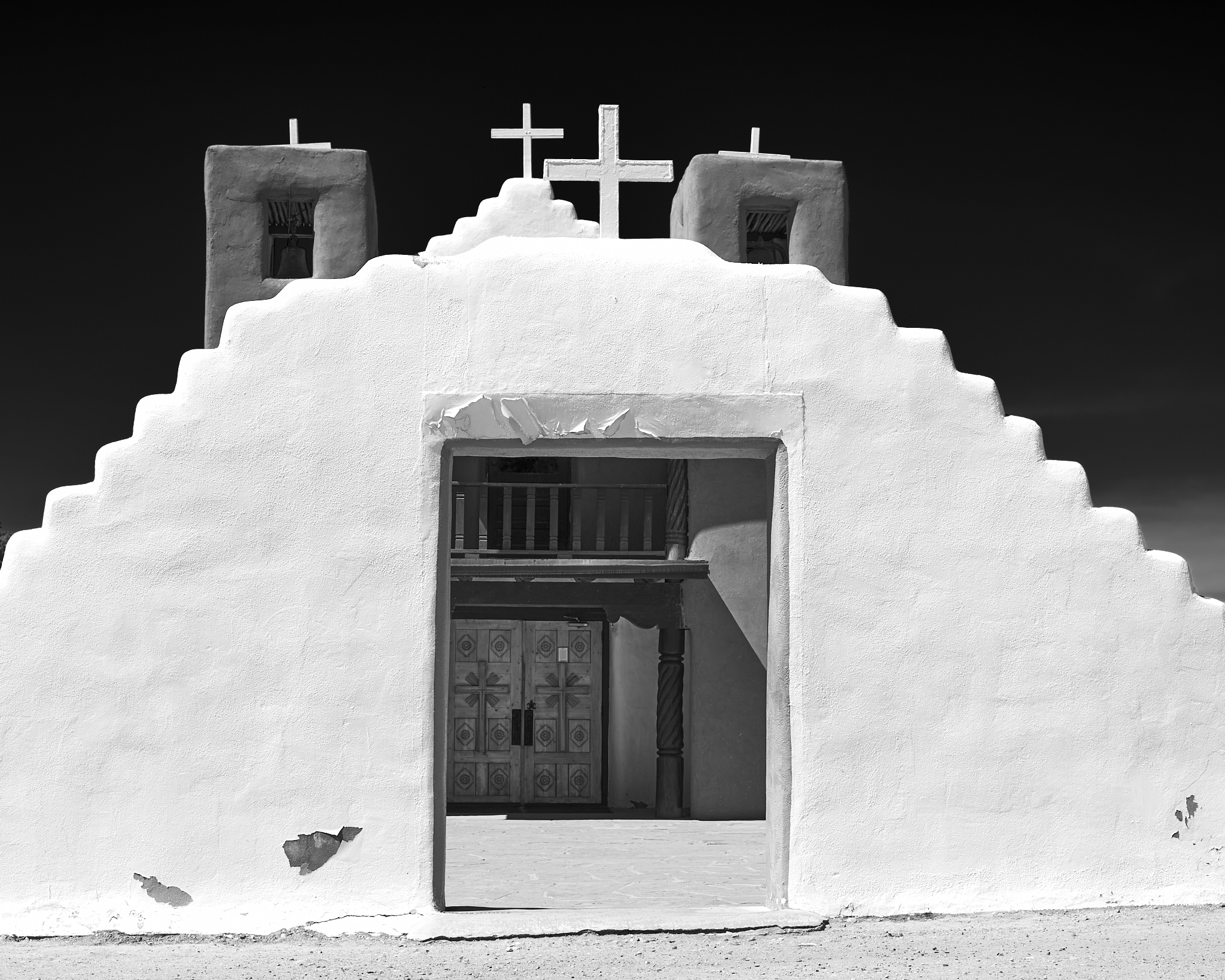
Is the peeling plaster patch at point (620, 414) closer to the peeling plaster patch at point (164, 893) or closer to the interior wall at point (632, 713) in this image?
the peeling plaster patch at point (164, 893)

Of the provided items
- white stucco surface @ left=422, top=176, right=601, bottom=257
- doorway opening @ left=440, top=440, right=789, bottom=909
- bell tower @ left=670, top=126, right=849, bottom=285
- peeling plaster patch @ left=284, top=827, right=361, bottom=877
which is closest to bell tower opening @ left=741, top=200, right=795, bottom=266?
bell tower @ left=670, top=126, right=849, bottom=285

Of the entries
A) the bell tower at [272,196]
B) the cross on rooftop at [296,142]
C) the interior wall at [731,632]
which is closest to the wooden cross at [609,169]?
the bell tower at [272,196]

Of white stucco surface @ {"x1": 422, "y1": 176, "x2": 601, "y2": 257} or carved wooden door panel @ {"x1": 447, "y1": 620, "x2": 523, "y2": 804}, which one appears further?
carved wooden door panel @ {"x1": 447, "y1": 620, "x2": 523, "y2": 804}

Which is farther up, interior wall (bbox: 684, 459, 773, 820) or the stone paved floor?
interior wall (bbox: 684, 459, 773, 820)

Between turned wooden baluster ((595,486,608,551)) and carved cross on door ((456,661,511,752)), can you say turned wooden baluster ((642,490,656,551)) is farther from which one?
carved cross on door ((456,661,511,752))

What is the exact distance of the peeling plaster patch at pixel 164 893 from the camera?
6.14 m

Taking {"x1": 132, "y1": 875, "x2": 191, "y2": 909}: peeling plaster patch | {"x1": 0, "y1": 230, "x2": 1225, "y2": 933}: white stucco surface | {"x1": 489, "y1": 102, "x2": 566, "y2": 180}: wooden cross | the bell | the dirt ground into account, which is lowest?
the dirt ground

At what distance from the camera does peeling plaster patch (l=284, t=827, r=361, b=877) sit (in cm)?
618

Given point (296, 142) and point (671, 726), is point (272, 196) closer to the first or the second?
point (296, 142)

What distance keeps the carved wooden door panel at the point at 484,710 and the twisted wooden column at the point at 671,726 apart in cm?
230

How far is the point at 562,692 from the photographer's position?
50.7 feet

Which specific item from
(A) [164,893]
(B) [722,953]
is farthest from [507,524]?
(B) [722,953]

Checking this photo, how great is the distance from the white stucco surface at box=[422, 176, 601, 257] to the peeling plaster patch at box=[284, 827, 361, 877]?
6944mm

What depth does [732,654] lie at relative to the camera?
13.3 m
